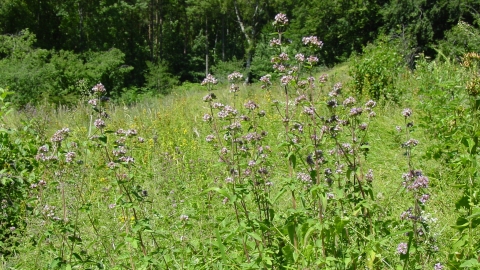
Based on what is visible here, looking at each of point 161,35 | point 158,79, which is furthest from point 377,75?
point 161,35

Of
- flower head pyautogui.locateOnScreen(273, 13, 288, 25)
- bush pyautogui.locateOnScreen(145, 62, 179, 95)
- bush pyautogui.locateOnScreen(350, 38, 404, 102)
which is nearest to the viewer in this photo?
flower head pyautogui.locateOnScreen(273, 13, 288, 25)

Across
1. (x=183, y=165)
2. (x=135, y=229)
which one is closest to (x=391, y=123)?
(x=183, y=165)

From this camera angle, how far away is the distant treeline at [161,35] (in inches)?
813

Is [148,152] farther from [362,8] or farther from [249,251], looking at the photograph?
[362,8]

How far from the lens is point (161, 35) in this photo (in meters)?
38.6

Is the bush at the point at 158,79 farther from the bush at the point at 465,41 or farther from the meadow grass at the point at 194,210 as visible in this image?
the meadow grass at the point at 194,210

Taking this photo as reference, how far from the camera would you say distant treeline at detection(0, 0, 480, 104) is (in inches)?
813

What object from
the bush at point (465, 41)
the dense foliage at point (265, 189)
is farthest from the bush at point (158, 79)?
the dense foliage at point (265, 189)

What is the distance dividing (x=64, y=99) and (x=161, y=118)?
396 inches

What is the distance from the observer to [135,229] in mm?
2193

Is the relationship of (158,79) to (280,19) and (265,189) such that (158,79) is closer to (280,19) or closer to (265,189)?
(280,19)

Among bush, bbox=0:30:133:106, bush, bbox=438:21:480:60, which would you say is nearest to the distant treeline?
bush, bbox=0:30:133:106

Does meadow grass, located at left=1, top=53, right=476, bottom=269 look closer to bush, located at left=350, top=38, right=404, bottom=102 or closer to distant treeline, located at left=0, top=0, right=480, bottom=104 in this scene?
bush, located at left=350, top=38, right=404, bottom=102

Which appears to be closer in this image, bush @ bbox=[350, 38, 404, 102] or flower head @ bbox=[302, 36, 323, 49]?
flower head @ bbox=[302, 36, 323, 49]
